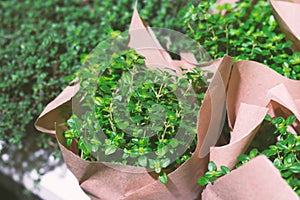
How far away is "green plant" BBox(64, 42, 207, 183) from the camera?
0.81 metres

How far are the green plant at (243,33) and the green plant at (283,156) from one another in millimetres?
148

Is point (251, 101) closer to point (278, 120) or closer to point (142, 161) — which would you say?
point (278, 120)

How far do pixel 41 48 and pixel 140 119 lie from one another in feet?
1.63

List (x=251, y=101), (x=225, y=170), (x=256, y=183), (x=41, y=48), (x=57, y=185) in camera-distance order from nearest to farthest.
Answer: (x=256, y=183) → (x=225, y=170) → (x=251, y=101) → (x=57, y=185) → (x=41, y=48)

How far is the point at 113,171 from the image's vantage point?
797 mm

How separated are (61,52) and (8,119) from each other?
24cm

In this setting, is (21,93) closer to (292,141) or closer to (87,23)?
(87,23)

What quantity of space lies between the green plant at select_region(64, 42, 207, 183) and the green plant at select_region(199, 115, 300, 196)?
0.07 metres

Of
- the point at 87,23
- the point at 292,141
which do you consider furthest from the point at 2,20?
the point at 292,141

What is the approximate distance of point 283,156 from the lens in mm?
813

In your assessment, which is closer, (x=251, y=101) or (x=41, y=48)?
(x=251, y=101)

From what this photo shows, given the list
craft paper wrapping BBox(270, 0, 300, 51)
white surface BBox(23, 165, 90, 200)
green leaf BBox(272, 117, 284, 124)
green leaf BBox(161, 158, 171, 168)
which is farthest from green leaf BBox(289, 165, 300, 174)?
white surface BBox(23, 165, 90, 200)

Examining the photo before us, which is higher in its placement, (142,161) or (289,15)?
(289,15)

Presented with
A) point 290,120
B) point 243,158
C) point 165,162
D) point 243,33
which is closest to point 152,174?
point 165,162
